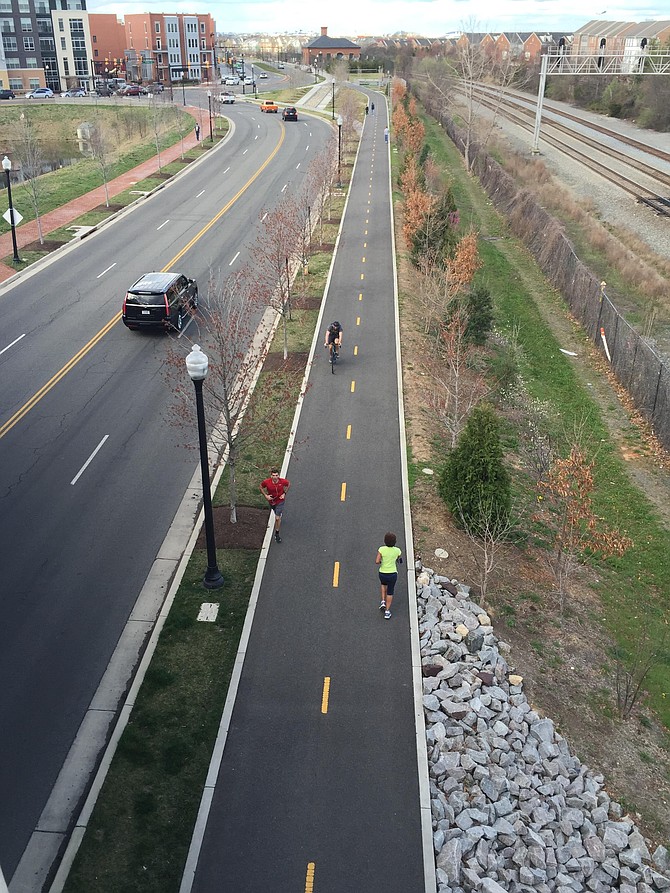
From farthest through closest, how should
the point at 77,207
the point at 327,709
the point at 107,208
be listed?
the point at 77,207, the point at 107,208, the point at 327,709

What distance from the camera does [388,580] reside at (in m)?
14.1

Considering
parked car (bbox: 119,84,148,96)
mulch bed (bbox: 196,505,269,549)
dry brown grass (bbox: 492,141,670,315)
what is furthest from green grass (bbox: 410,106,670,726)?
parked car (bbox: 119,84,148,96)

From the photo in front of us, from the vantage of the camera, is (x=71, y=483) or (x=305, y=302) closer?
(x=71, y=483)

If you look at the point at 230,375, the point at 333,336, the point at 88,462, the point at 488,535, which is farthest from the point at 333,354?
the point at 488,535

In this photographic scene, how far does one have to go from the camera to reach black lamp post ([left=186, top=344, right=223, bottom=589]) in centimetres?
1345

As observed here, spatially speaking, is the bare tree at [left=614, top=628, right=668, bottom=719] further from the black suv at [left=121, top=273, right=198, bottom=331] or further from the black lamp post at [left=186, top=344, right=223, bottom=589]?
the black suv at [left=121, top=273, right=198, bottom=331]

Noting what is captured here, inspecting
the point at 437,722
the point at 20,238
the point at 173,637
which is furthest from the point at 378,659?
the point at 20,238

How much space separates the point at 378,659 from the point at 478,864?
4023 mm

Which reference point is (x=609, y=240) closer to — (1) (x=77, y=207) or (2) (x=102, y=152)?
(1) (x=77, y=207)

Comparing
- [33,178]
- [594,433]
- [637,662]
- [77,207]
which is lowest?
[637,662]

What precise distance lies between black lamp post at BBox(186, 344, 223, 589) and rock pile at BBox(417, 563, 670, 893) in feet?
13.9

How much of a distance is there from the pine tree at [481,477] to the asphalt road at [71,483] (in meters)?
6.33

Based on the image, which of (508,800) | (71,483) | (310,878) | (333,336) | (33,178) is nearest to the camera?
(310,878)

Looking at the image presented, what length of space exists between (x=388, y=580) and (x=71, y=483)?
8.35 m
